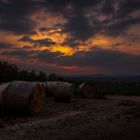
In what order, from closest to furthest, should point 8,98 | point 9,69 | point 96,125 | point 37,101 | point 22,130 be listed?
point 22,130
point 96,125
point 8,98
point 37,101
point 9,69

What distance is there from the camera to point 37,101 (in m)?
13.9

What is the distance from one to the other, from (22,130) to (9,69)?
85.9 ft

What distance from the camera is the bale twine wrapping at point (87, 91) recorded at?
1057 inches

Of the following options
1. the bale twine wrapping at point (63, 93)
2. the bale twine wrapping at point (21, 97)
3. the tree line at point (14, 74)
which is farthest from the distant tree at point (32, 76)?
the bale twine wrapping at point (21, 97)

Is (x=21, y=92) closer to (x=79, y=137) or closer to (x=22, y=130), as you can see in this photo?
(x=22, y=130)

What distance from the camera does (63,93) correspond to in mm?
20797

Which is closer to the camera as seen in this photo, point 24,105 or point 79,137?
point 79,137

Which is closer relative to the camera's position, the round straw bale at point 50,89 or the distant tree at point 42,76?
the round straw bale at point 50,89

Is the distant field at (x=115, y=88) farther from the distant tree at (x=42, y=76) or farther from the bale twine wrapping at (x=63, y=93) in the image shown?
the bale twine wrapping at (x=63, y=93)

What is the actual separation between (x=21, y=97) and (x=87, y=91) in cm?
1473

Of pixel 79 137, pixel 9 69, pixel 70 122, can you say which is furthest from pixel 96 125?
pixel 9 69

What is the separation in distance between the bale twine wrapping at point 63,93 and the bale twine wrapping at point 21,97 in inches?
276

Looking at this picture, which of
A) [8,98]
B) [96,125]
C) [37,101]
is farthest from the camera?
[37,101]

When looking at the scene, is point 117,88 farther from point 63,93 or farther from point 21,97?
point 21,97
